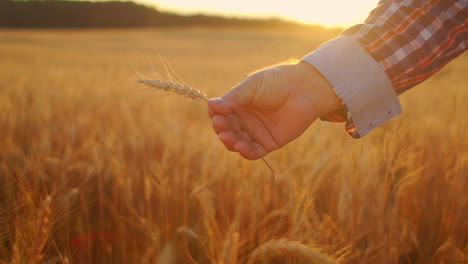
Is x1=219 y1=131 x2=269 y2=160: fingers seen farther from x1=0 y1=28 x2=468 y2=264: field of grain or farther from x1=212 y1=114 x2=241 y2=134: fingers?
x1=0 y1=28 x2=468 y2=264: field of grain

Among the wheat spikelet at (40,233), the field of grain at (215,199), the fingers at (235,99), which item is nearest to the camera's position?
the wheat spikelet at (40,233)

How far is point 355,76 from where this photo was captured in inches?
43.4

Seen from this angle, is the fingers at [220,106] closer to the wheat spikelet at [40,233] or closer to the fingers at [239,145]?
the fingers at [239,145]

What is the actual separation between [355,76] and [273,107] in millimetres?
311

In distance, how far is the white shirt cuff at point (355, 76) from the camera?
1.10 metres

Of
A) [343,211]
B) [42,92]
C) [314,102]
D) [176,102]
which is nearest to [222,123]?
[314,102]

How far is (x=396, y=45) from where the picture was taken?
1111mm

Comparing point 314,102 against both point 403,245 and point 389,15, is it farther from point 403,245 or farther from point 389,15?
point 403,245

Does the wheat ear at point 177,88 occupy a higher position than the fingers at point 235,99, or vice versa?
the wheat ear at point 177,88

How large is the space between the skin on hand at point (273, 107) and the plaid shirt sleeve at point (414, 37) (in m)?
0.10

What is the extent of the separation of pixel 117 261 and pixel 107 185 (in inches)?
24.7

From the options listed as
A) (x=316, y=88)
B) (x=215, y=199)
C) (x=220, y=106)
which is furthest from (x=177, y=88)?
(x=215, y=199)

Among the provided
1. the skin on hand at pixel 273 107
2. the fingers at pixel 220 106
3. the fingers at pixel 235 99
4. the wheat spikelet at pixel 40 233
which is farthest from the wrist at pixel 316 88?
the wheat spikelet at pixel 40 233

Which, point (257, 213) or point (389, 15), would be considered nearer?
point (389, 15)
